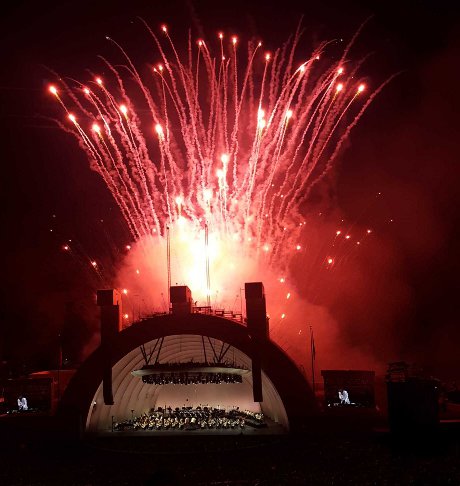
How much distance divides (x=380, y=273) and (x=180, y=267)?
784 inches

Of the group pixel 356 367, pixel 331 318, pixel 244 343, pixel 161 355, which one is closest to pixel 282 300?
pixel 331 318

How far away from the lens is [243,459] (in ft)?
67.5

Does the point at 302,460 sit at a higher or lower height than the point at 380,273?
lower

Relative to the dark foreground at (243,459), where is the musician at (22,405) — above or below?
above

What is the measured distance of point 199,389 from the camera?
33.5m

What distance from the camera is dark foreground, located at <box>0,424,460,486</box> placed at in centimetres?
1771

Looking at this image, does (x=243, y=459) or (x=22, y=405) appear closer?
(x=243, y=459)

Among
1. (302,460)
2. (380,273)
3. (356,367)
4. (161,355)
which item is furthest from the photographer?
(380,273)

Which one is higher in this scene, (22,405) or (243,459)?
(22,405)

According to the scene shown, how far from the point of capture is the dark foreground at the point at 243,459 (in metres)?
17.7

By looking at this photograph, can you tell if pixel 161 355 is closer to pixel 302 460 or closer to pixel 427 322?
pixel 302 460

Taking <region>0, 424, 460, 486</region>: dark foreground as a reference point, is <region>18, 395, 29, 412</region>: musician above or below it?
above

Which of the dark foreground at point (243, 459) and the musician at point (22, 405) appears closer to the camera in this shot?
the dark foreground at point (243, 459)

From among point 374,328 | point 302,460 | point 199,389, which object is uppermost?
point 374,328
